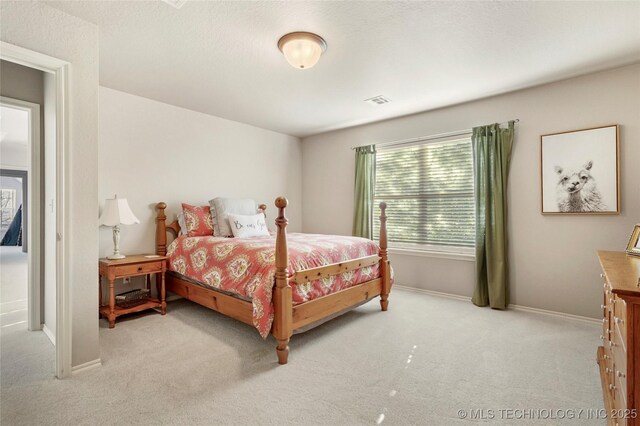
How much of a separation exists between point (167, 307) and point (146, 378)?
167cm

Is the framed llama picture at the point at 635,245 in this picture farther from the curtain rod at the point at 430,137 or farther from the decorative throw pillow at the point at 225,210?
the decorative throw pillow at the point at 225,210

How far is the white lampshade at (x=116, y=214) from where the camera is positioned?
3049 millimetres

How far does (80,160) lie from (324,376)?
7.25 feet

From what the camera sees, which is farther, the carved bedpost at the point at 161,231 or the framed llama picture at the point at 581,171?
the carved bedpost at the point at 161,231

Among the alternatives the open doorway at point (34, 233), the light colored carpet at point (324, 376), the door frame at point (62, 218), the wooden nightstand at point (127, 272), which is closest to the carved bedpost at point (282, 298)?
the light colored carpet at point (324, 376)

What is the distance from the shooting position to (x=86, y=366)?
6.96 ft

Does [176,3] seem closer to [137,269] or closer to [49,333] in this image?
[137,269]

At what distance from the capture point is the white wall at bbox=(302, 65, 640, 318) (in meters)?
2.83

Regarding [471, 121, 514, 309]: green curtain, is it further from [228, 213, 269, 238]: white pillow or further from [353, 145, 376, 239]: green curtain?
[228, 213, 269, 238]: white pillow

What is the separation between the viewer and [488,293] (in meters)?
3.53

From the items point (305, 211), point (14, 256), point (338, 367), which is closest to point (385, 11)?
point (338, 367)

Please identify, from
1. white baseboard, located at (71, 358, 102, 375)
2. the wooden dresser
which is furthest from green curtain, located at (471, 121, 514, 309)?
white baseboard, located at (71, 358, 102, 375)

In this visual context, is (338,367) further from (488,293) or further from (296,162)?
(296,162)

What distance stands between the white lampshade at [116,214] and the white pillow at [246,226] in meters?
1.01
